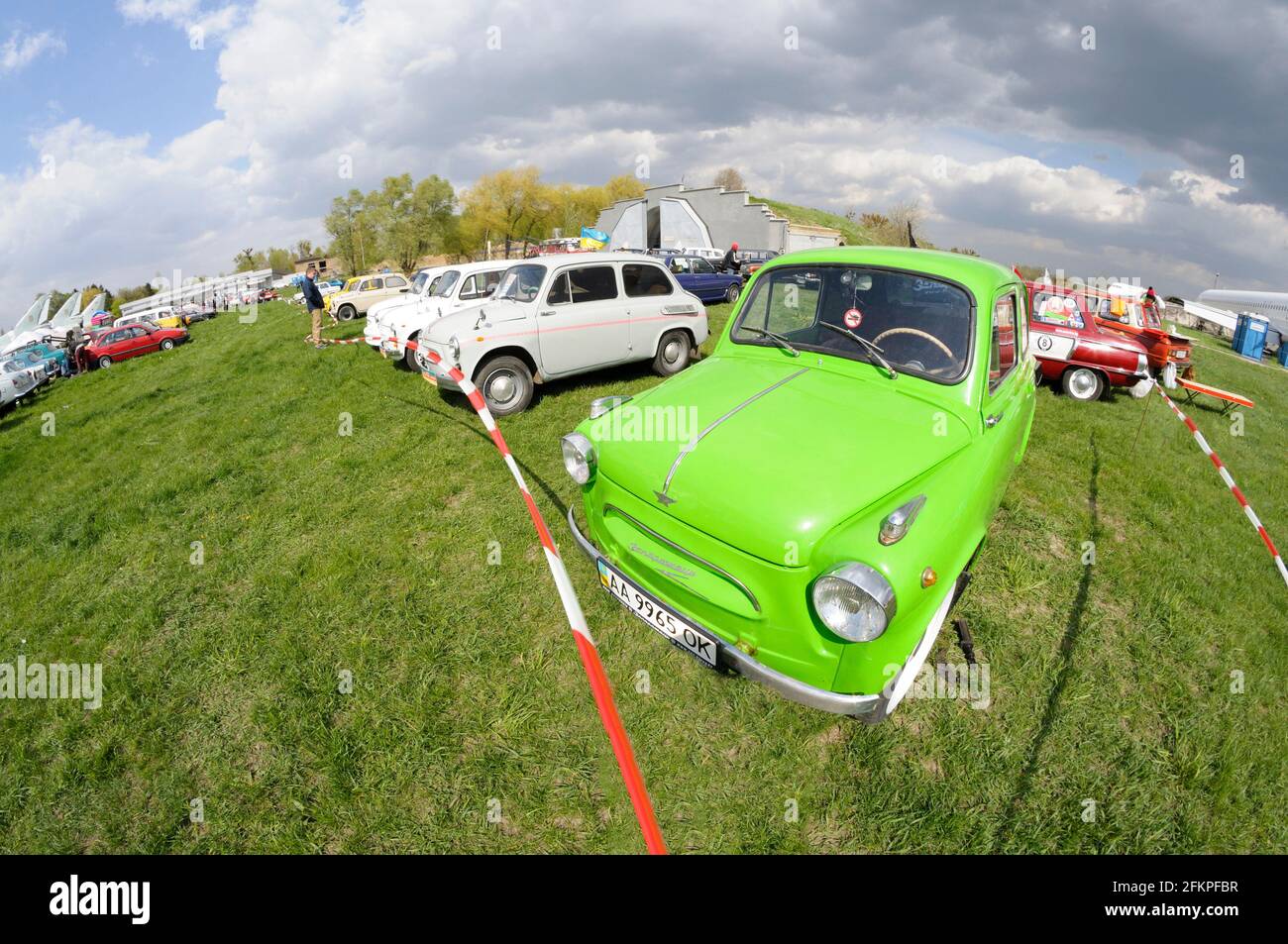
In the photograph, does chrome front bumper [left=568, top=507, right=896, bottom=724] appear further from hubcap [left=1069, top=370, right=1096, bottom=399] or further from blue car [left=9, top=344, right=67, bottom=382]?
blue car [left=9, top=344, right=67, bottom=382]

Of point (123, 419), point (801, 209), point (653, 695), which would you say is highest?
point (801, 209)

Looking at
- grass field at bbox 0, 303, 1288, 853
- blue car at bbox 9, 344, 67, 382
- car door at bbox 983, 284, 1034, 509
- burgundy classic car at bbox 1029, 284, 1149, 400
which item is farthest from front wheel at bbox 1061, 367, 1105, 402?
blue car at bbox 9, 344, 67, 382

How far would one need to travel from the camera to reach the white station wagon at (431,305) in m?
10.1

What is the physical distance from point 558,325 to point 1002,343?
533cm

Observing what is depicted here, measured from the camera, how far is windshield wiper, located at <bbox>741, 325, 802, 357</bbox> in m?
3.81

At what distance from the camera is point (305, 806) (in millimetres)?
2812

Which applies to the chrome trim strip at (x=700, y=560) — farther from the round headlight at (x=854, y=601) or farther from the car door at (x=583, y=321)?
the car door at (x=583, y=321)

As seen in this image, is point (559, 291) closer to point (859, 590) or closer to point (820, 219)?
point (859, 590)

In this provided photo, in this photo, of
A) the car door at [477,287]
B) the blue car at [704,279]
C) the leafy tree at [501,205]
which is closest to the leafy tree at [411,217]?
the leafy tree at [501,205]

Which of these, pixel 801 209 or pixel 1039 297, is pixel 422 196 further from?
pixel 1039 297

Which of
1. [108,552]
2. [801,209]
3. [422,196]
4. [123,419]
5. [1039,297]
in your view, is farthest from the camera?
[422,196]

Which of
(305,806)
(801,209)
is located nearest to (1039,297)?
(305,806)
